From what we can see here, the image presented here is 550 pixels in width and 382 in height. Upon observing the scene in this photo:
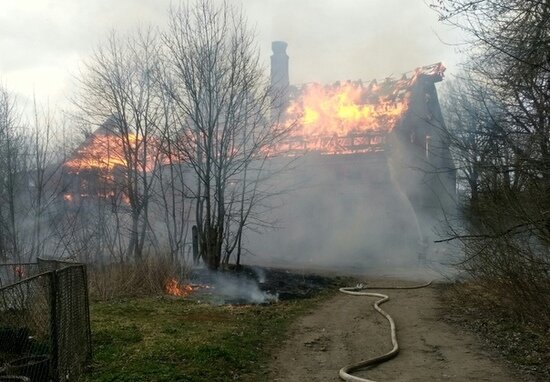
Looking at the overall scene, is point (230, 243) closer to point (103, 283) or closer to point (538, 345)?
point (103, 283)

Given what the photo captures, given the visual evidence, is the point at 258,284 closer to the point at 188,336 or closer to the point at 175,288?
the point at 175,288

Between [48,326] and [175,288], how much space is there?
731cm

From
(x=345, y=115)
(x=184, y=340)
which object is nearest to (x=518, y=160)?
(x=184, y=340)

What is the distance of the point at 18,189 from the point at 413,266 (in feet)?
53.5

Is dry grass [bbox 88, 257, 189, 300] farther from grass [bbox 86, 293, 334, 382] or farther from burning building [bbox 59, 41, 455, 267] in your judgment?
burning building [bbox 59, 41, 455, 267]

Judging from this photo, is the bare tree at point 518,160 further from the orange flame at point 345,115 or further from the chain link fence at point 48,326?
the orange flame at point 345,115

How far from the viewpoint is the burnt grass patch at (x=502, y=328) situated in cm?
627

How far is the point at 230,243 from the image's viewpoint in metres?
18.7

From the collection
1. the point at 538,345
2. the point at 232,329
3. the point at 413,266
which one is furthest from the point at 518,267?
the point at 413,266

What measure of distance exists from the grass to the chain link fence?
0.41 m

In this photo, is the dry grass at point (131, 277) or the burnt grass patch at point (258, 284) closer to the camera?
the dry grass at point (131, 277)

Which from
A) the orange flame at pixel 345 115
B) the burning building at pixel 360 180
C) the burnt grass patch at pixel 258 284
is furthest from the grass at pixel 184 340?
the orange flame at pixel 345 115

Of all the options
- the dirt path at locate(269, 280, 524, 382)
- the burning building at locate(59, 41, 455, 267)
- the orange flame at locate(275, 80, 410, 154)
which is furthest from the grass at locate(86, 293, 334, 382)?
the orange flame at locate(275, 80, 410, 154)

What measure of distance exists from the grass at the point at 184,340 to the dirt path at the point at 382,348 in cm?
38
